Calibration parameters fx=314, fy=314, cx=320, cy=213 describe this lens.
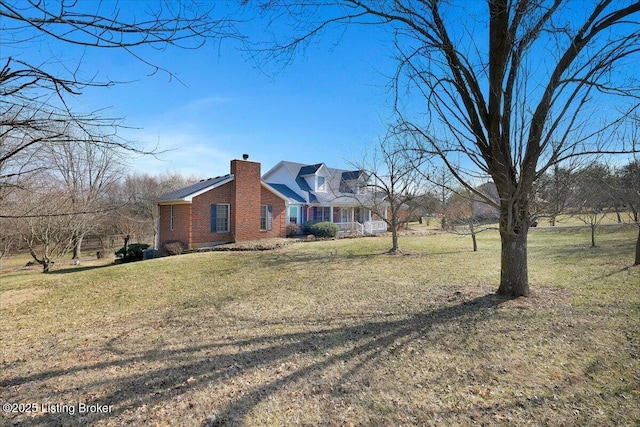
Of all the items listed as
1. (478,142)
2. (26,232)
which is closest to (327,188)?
(26,232)

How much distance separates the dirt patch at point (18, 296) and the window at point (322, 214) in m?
19.2

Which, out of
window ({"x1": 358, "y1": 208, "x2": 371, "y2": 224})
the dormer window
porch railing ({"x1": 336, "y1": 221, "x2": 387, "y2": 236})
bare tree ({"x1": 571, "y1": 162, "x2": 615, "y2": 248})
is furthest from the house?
bare tree ({"x1": 571, "y1": 162, "x2": 615, "y2": 248})

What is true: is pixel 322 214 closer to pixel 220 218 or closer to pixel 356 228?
pixel 356 228

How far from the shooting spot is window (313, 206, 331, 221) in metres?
26.4

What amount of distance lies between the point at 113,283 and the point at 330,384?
8380 mm

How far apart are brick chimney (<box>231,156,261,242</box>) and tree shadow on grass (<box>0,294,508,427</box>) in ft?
45.7

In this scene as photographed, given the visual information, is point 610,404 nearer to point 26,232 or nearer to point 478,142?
point 478,142

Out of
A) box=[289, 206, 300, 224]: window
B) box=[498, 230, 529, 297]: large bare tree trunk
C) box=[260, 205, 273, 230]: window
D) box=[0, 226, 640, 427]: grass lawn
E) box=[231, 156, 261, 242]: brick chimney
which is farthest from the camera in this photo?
box=[289, 206, 300, 224]: window

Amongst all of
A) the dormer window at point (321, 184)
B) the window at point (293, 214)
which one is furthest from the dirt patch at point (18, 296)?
the dormer window at point (321, 184)

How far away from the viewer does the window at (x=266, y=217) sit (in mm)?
20188

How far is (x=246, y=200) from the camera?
1883cm

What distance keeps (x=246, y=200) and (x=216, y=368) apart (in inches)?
614

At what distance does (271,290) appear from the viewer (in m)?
7.90

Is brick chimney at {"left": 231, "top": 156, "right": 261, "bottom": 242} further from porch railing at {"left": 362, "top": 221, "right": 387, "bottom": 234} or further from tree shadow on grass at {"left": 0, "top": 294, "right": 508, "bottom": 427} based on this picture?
tree shadow on grass at {"left": 0, "top": 294, "right": 508, "bottom": 427}
